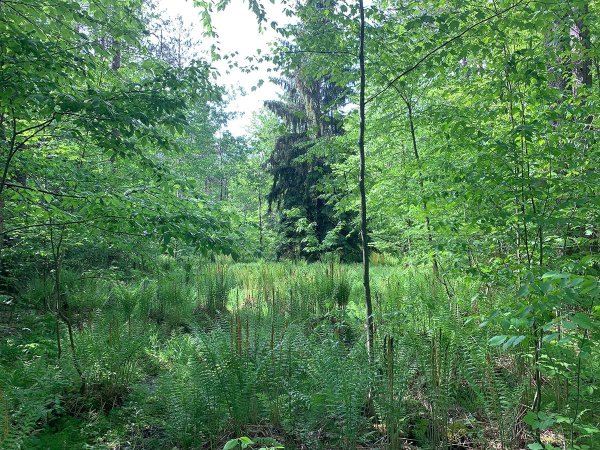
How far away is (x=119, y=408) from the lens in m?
3.31

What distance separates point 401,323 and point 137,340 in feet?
8.84

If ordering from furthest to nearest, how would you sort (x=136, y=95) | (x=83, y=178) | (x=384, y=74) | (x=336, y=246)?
(x=336, y=246) → (x=384, y=74) → (x=83, y=178) → (x=136, y=95)

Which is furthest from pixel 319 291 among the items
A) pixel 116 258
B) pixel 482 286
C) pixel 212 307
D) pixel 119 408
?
pixel 116 258

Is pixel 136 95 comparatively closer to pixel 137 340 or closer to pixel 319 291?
pixel 137 340

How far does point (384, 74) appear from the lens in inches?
152

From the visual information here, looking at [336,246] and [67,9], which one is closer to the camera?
[67,9]

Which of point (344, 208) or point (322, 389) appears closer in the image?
point (322, 389)

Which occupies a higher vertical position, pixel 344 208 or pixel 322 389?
pixel 344 208

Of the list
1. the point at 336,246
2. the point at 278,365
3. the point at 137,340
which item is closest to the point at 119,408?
the point at 137,340

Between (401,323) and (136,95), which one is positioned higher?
(136,95)

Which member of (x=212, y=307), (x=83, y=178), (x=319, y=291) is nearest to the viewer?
(x=83, y=178)

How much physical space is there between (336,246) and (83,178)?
1129 cm

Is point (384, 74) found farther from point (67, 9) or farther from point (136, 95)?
point (67, 9)

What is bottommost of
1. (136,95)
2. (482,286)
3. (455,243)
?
(482,286)
